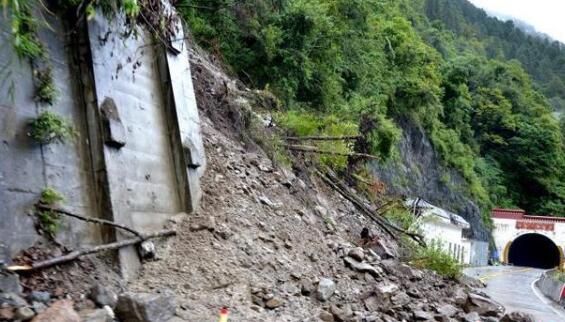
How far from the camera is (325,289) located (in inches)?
270

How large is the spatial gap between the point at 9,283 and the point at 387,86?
87.1ft

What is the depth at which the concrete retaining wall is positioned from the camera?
462cm

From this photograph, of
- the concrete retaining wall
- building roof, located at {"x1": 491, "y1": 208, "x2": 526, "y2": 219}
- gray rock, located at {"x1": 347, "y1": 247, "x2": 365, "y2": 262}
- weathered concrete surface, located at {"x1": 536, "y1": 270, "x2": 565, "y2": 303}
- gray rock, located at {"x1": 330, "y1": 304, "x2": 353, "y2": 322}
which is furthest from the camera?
building roof, located at {"x1": 491, "y1": 208, "x2": 526, "y2": 219}

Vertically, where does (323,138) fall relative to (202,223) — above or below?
above

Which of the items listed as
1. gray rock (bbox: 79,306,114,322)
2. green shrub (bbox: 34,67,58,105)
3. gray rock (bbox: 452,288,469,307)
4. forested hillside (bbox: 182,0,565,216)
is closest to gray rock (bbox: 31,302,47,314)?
gray rock (bbox: 79,306,114,322)

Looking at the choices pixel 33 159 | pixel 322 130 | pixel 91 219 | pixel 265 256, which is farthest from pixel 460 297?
pixel 33 159

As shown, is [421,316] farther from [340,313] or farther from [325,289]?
[340,313]

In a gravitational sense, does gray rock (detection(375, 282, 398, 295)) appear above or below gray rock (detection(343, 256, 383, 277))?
below

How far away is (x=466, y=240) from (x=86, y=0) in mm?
39516

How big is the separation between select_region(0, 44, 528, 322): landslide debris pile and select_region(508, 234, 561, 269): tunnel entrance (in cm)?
4675

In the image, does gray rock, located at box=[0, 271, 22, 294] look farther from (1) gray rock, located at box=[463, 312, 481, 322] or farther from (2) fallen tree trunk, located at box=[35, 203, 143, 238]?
(1) gray rock, located at box=[463, 312, 481, 322]

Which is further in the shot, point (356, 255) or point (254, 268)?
point (356, 255)

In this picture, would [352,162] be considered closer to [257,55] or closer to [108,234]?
[257,55]

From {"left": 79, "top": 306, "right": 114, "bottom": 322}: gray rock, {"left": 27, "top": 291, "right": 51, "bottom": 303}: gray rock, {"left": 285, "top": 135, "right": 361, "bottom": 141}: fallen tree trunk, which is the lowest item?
{"left": 79, "top": 306, "right": 114, "bottom": 322}: gray rock
